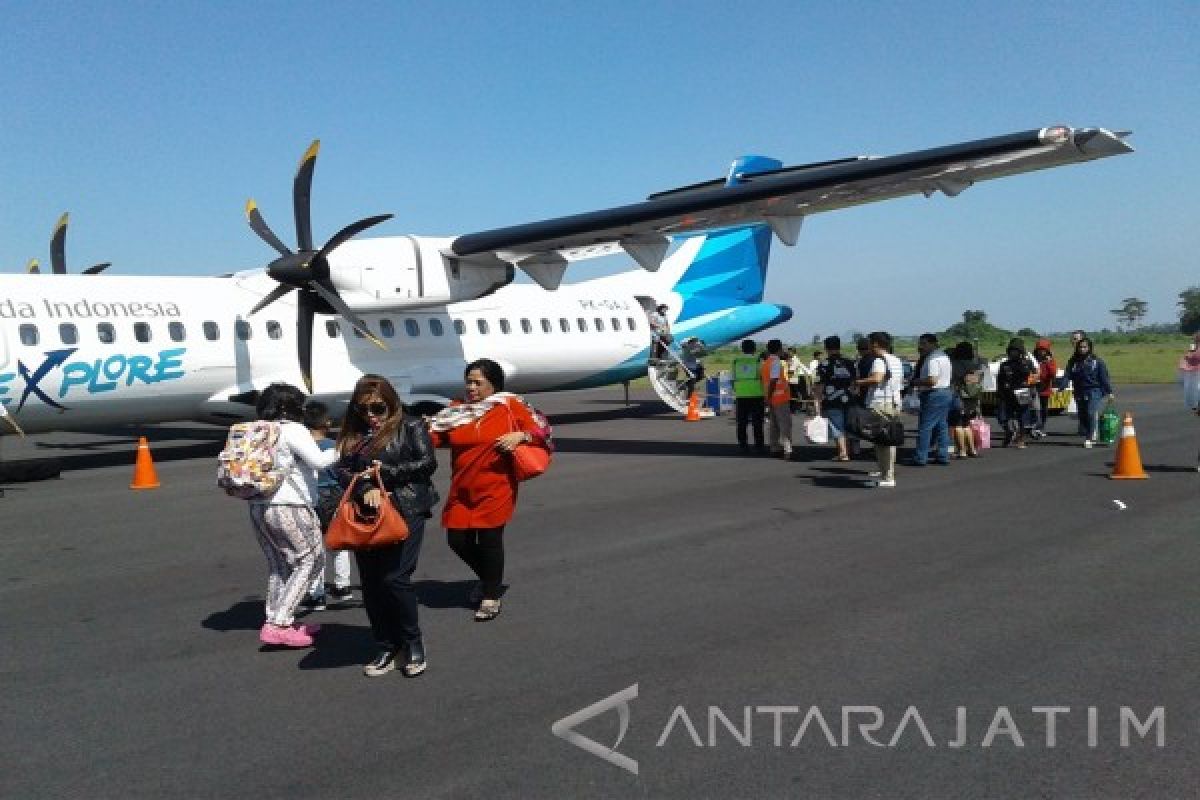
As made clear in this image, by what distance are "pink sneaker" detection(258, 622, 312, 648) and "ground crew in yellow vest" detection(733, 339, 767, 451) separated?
907 cm

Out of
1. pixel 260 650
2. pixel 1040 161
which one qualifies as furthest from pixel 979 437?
pixel 260 650

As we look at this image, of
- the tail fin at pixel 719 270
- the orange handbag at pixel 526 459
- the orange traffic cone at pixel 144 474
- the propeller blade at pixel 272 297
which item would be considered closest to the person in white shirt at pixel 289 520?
the orange handbag at pixel 526 459

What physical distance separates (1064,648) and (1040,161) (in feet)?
30.4

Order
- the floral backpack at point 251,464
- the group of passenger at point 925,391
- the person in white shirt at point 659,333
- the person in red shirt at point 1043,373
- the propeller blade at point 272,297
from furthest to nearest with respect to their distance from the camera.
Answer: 1. the person in white shirt at point 659,333
2. the propeller blade at point 272,297
3. the person in red shirt at point 1043,373
4. the group of passenger at point 925,391
5. the floral backpack at point 251,464

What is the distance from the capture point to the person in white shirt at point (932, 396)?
11539 millimetres

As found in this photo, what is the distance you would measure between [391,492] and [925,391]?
8688 millimetres

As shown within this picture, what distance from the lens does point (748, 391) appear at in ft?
44.8

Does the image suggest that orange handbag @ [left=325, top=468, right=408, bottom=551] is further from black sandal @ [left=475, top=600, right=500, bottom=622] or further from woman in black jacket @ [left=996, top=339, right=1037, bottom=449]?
woman in black jacket @ [left=996, top=339, right=1037, bottom=449]

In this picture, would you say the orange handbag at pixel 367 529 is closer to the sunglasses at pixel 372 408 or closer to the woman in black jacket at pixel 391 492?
the woman in black jacket at pixel 391 492

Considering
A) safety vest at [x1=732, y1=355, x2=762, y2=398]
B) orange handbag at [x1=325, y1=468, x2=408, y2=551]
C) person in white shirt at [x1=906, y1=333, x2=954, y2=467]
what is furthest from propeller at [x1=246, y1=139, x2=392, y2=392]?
orange handbag at [x1=325, y1=468, x2=408, y2=551]

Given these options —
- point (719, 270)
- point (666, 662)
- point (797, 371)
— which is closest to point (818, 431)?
point (797, 371)

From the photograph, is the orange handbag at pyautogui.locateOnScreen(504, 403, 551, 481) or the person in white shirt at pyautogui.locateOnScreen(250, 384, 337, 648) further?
the orange handbag at pyautogui.locateOnScreen(504, 403, 551, 481)

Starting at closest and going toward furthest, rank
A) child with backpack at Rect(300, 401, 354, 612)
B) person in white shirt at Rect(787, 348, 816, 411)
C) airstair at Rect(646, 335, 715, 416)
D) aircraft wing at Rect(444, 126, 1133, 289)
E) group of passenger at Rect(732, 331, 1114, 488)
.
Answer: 1. child with backpack at Rect(300, 401, 354, 612)
2. group of passenger at Rect(732, 331, 1114, 488)
3. aircraft wing at Rect(444, 126, 1133, 289)
4. person in white shirt at Rect(787, 348, 816, 411)
5. airstair at Rect(646, 335, 715, 416)

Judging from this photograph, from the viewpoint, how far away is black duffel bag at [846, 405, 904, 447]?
10117mm
